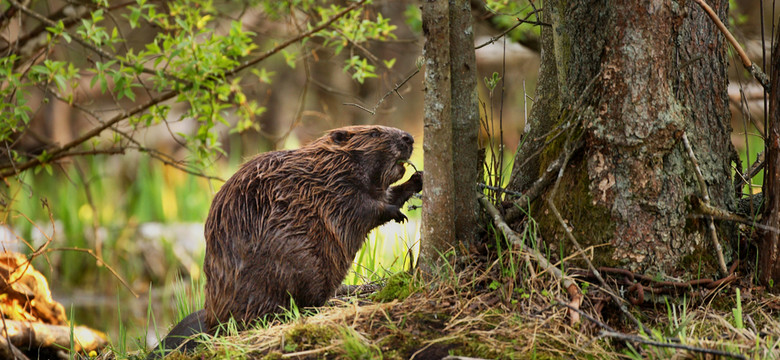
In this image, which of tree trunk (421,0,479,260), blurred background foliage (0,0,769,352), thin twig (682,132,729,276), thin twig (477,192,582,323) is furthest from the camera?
blurred background foliage (0,0,769,352)

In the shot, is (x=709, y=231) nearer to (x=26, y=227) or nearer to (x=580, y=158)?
(x=580, y=158)

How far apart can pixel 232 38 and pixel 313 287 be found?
1405 millimetres

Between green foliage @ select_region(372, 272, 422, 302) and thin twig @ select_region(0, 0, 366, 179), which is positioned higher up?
thin twig @ select_region(0, 0, 366, 179)

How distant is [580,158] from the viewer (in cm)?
223

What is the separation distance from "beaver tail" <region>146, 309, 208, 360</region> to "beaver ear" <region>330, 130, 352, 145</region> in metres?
0.90

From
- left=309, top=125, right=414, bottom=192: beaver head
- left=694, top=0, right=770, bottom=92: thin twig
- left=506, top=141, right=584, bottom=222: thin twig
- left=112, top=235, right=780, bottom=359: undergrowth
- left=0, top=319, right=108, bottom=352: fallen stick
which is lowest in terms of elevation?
left=0, top=319, right=108, bottom=352: fallen stick

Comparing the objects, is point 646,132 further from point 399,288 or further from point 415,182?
point 415,182

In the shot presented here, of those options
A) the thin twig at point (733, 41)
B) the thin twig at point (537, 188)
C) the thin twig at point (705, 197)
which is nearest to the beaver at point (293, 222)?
the thin twig at point (537, 188)

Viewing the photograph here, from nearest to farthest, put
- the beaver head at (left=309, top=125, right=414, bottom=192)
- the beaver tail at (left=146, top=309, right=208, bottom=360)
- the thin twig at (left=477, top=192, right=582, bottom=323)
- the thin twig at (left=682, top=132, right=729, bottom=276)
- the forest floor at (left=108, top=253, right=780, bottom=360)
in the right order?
the forest floor at (left=108, top=253, right=780, bottom=360) → the thin twig at (left=477, top=192, right=582, bottom=323) → the thin twig at (left=682, top=132, right=729, bottom=276) → the beaver tail at (left=146, top=309, right=208, bottom=360) → the beaver head at (left=309, top=125, right=414, bottom=192)

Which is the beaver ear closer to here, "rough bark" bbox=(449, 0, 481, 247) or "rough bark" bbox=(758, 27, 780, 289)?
"rough bark" bbox=(449, 0, 481, 247)

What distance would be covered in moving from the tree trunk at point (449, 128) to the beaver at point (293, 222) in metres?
0.50

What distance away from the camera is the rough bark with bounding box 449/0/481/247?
2244 mm

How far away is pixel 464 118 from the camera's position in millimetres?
2295

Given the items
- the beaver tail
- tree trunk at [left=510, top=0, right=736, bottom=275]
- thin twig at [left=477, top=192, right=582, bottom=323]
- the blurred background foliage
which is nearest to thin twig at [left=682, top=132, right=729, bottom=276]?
tree trunk at [left=510, top=0, right=736, bottom=275]
